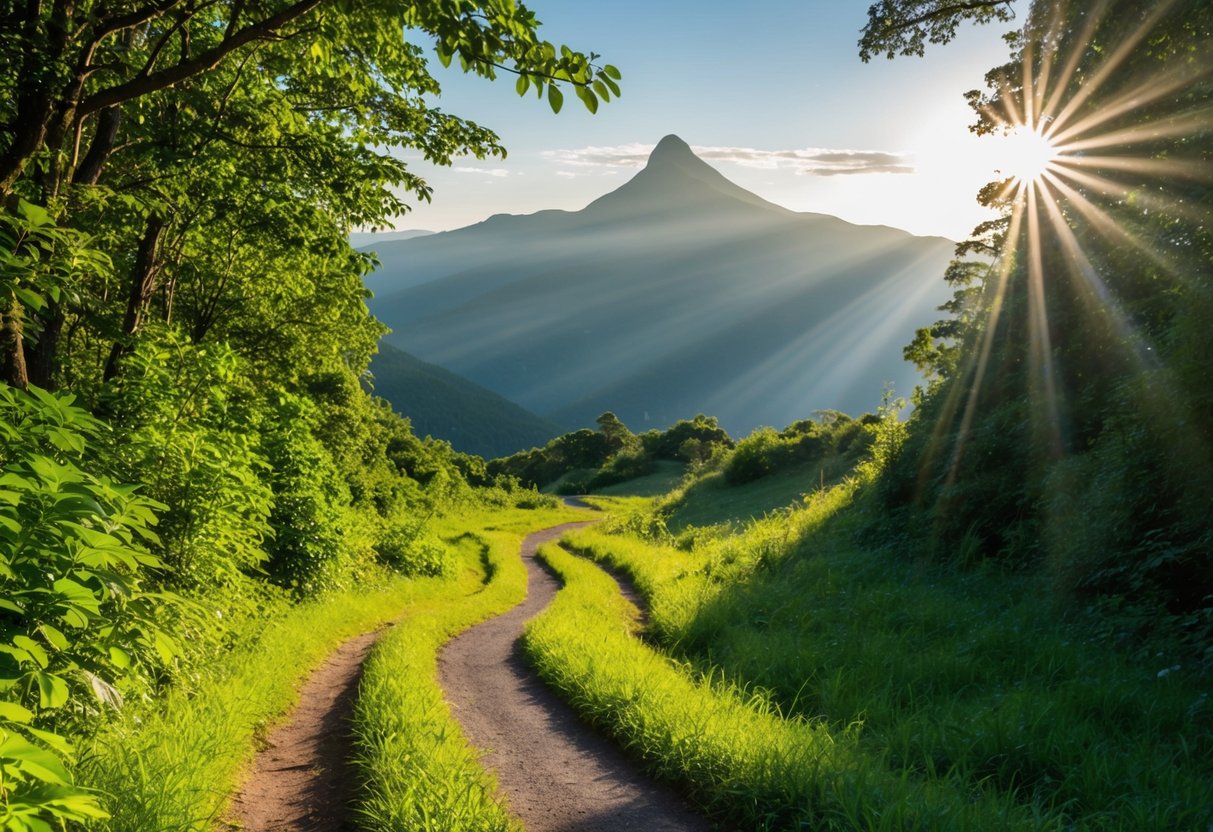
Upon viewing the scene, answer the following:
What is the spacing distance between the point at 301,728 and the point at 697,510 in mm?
28873

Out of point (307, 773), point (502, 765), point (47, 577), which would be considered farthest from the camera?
point (502, 765)

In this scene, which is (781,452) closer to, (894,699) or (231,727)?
(894,699)

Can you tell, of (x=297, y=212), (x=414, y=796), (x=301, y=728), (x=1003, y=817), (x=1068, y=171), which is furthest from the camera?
(x=1068, y=171)

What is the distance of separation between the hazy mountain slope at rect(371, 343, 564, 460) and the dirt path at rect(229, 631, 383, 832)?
14387 centimetres

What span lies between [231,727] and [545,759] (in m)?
2.87

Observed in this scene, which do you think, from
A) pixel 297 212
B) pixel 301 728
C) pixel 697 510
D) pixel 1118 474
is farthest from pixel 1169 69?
pixel 697 510

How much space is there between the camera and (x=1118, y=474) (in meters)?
9.29

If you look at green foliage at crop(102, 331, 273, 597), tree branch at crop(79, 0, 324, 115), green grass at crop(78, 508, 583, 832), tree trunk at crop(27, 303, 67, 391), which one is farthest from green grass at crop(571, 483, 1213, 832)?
tree trunk at crop(27, 303, 67, 391)

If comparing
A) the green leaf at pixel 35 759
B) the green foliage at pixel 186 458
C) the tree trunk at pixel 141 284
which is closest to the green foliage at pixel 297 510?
the tree trunk at pixel 141 284

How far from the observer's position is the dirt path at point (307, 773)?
5281mm

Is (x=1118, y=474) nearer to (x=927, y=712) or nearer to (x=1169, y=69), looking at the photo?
(x=927, y=712)

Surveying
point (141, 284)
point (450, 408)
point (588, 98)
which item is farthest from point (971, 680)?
point (450, 408)

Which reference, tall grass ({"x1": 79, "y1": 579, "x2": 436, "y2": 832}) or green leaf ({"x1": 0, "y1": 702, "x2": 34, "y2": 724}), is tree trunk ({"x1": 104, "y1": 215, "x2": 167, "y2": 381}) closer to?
tall grass ({"x1": 79, "y1": 579, "x2": 436, "y2": 832})

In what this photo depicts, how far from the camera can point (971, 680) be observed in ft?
26.6
